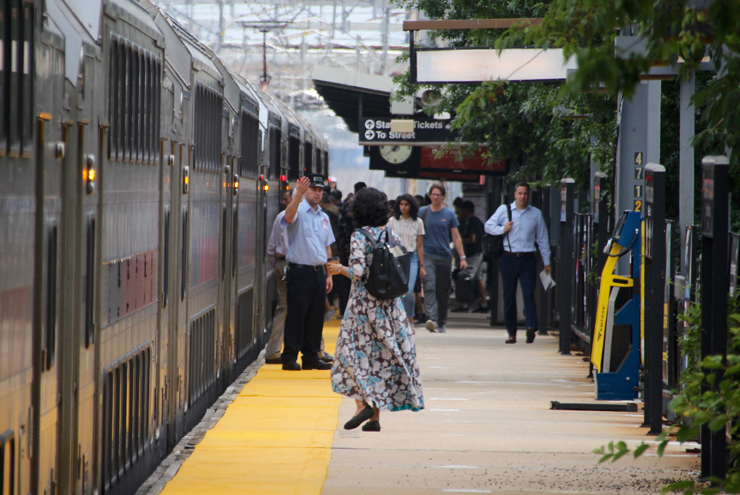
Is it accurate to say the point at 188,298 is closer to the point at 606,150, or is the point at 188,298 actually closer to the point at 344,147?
the point at 606,150

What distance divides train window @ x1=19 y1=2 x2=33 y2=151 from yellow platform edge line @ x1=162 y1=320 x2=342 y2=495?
2.35m

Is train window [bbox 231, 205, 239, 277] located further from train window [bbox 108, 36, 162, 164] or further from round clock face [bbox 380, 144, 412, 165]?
round clock face [bbox 380, 144, 412, 165]

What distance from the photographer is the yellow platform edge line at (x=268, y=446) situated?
5387 mm

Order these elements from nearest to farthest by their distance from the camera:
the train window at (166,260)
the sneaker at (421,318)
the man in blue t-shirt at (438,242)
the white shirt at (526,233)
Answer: the train window at (166,260) → the white shirt at (526,233) → the man in blue t-shirt at (438,242) → the sneaker at (421,318)

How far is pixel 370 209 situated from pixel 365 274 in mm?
458

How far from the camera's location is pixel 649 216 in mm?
6867

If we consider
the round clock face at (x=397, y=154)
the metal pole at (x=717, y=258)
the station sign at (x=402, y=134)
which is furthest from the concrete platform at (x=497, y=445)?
the round clock face at (x=397, y=154)

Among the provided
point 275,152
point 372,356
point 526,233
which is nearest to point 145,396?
point 372,356

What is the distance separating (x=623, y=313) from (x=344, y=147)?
87.3 meters

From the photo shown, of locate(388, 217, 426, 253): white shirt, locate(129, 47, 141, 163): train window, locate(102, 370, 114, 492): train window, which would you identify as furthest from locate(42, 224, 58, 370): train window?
locate(388, 217, 426, 253): white shirt

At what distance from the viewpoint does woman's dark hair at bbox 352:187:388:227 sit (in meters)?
6.95

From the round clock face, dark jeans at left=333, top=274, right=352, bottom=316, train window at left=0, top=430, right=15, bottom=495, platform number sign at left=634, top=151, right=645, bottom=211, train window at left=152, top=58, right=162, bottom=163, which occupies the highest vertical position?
the round clock face

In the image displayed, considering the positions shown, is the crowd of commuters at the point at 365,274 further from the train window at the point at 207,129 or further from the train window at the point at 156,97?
the train window at the point at 156,97

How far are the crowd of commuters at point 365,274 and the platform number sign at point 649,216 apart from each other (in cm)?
150
